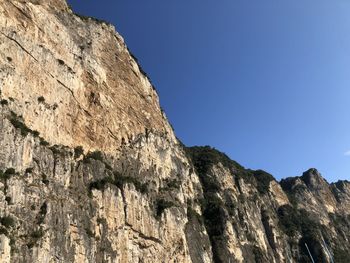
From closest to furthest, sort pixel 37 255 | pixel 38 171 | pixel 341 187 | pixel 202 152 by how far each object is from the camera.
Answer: pixel 37 255 < pixel 38 171 < pixel 202 152 < pixel 341 187

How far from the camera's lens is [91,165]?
167ft

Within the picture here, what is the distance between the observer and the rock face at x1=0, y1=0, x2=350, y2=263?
130 ft

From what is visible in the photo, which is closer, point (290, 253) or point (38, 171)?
point (38, 171)

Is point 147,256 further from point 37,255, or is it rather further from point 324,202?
point 324,202

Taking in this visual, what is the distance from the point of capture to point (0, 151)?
38.1 metres

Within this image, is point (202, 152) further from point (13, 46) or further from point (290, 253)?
point (13, 46)

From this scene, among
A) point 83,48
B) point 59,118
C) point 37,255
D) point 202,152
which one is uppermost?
point 202,152

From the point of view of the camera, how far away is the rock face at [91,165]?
1558 inches

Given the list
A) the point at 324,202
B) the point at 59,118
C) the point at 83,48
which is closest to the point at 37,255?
the point at 59,118

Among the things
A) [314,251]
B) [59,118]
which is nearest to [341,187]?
[314,251]

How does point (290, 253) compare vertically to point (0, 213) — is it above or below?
above

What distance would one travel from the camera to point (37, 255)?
36.3 m

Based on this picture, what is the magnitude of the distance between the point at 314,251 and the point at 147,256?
62119 mm

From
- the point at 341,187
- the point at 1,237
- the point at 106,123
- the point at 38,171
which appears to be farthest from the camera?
the point at 341,187
